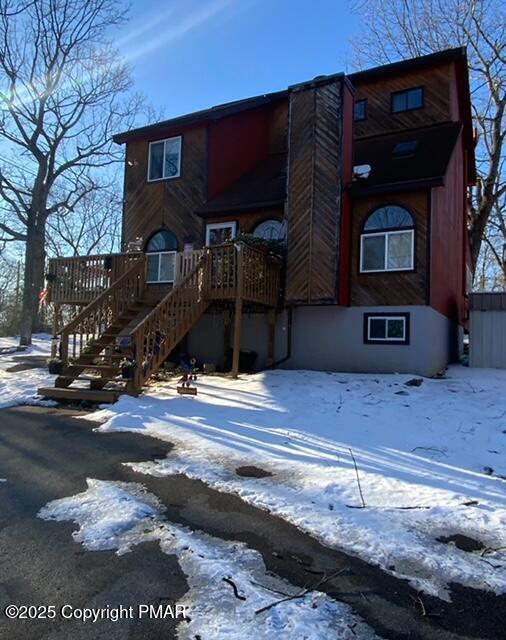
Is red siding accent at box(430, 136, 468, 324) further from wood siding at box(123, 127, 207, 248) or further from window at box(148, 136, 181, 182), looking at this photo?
window at box(148, 136, 181, 182)

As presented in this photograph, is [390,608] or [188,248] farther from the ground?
[188,248]

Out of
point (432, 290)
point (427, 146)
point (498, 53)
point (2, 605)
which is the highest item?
point (498, 53)

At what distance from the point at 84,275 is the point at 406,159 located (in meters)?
8.83

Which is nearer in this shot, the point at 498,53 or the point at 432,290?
the point at 432,290

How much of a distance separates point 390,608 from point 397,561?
1.86 ft

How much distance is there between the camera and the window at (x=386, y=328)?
10742mm

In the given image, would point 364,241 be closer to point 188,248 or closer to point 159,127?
point 188,248

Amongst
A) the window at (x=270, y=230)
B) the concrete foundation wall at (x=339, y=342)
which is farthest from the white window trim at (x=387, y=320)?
the window at (x=270, y=230)

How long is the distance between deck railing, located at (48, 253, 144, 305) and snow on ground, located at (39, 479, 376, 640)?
8.94 metres

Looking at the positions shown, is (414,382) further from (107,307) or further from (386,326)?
(107,307)

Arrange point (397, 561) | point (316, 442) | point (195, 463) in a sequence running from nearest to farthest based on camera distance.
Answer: point (397, 561) → point (195, 463) → point (316, 442)

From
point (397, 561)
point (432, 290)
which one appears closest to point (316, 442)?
point (397, 561)

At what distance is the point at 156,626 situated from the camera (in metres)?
2.55

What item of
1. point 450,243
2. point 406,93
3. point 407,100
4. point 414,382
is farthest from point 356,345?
point 406,93
